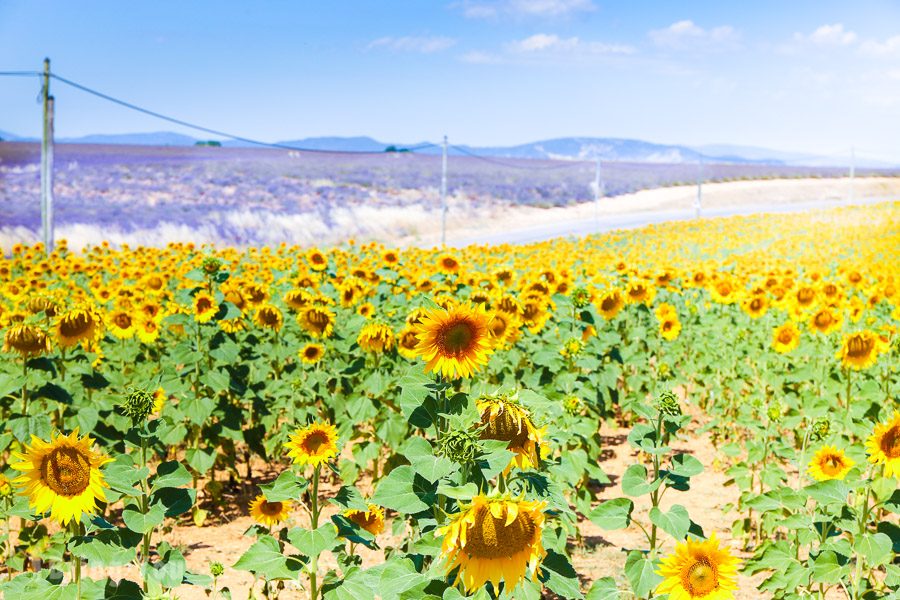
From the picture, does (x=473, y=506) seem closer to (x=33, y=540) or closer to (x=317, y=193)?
(x=33, y=540)

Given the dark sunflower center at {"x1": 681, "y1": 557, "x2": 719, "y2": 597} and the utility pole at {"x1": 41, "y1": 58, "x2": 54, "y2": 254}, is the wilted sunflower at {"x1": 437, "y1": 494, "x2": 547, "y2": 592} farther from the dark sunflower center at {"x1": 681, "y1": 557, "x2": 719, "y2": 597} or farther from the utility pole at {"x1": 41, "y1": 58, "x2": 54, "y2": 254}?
the utility pole at {"x1": 41, "y1": 58, "x2": 54, "y2": 254}

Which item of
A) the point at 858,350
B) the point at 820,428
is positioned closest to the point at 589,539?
the point at 820,428

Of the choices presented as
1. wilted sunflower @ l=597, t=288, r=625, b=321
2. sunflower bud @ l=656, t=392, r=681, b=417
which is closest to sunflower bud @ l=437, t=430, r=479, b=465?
sunflower bud @ l=656, t=392, r=681, b=417

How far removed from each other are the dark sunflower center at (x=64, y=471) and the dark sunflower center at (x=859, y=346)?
466cm

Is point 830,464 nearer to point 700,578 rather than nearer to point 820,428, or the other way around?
point 820,428

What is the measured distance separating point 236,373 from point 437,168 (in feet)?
217

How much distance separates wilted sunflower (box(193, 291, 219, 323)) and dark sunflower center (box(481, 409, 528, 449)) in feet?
11.0

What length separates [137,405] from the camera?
3012 mm

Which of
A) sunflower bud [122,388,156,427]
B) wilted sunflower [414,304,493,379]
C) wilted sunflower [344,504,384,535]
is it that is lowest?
wilted sunflower [344,504,384,535]

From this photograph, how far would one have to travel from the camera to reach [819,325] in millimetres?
7109

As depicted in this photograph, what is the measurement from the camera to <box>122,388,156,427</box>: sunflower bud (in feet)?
9.85

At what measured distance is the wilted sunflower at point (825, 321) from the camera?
7066 millimetres

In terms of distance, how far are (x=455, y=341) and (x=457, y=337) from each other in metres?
0.02

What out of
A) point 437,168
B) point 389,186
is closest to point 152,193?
point 389,186
